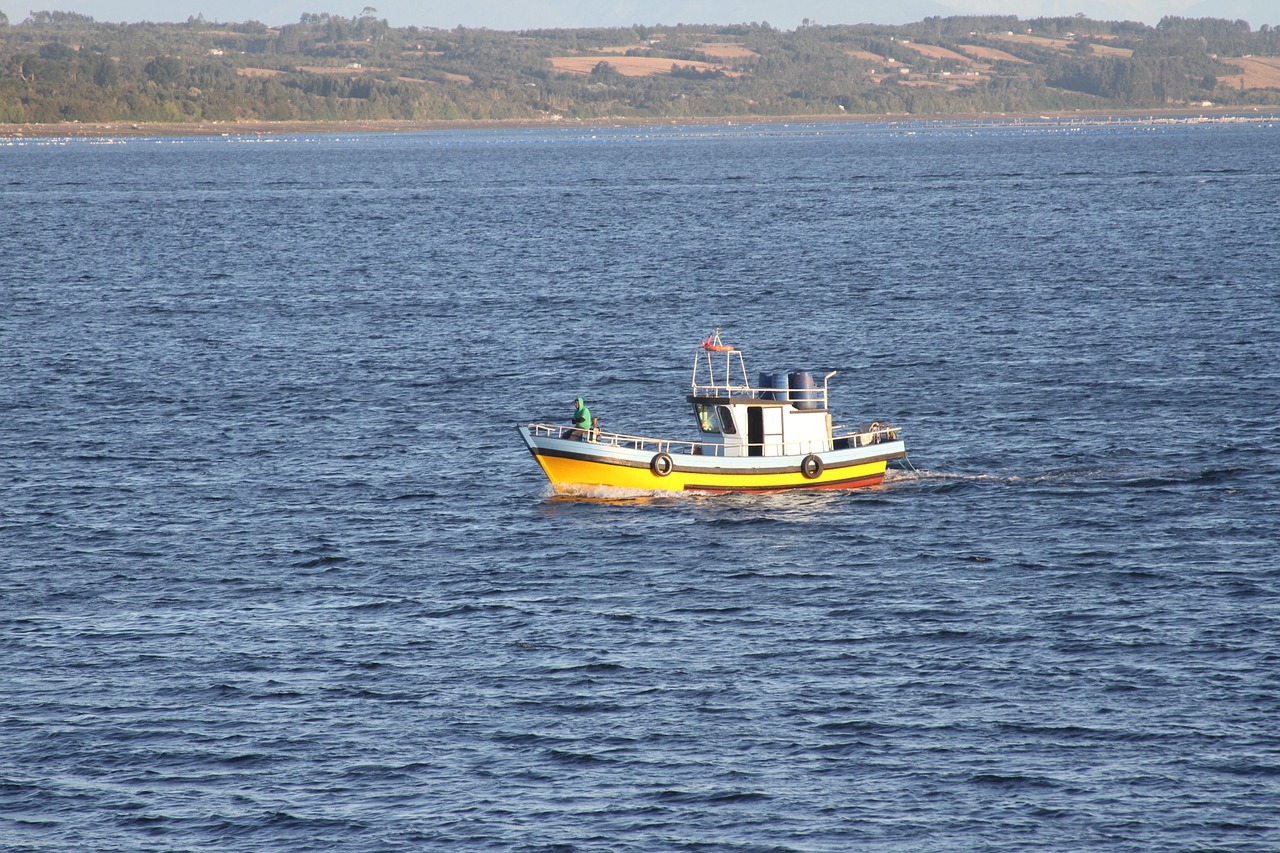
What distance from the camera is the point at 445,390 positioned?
243 ft

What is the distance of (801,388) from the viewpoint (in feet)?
173

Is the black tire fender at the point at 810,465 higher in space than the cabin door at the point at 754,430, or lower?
lower

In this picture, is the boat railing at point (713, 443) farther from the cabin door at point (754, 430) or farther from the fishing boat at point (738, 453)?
the cabin door at point (754, 430)

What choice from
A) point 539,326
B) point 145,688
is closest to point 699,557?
point 145,688

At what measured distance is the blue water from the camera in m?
29.1

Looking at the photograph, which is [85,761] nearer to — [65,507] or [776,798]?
[776,798]

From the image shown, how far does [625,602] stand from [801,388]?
1505 centimetres

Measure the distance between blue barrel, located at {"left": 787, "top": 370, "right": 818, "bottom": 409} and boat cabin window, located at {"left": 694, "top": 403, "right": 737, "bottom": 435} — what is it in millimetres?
2378

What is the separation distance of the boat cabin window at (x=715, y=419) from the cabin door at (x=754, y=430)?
55 centimetres

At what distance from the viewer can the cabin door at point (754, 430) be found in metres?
52.6

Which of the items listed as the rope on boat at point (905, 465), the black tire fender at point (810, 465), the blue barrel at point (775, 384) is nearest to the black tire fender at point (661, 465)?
the blue barrel at point (775, 384)

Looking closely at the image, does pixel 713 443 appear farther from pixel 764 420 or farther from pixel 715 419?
pixel 764 420

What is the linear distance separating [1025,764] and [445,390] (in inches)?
1891

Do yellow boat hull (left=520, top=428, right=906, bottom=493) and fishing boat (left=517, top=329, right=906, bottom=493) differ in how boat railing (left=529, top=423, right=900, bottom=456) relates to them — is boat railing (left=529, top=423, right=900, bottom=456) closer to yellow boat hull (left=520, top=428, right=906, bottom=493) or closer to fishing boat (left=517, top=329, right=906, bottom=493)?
fishing boat (left=517, top=329, right=906, bottom=493)
